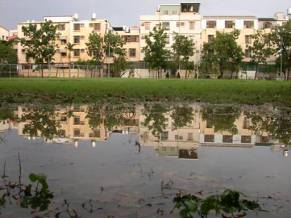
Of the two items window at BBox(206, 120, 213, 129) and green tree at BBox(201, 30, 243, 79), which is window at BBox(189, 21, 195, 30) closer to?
green tree at BBox(201, 30, 243, 79)

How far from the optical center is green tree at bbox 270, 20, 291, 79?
201ft

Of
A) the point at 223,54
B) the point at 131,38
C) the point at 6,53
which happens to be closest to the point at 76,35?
the point at 131,38

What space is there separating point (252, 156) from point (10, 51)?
67.4 metres

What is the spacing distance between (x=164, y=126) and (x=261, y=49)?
49.2 metres

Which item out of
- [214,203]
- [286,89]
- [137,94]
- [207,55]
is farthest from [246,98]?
[207,55]

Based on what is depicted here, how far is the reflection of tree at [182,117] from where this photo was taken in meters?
17.5

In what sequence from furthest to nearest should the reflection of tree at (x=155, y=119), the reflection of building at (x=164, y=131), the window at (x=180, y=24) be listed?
the window at (x=180, y=24) → the reflection of tree at (x=155, y=119) → the reflection of building at (x=164, y=131)

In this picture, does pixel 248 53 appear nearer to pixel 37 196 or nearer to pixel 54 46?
pixel 54 46

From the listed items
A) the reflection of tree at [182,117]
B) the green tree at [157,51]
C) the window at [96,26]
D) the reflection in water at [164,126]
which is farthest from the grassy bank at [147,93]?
the window at [96,26]

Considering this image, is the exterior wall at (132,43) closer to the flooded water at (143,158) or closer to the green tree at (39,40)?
the green tree at (39,40)

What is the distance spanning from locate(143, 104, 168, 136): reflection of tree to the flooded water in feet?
0.13

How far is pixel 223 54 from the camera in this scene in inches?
2373

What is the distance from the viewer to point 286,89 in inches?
1216

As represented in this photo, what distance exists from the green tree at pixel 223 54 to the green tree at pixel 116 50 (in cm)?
1134
